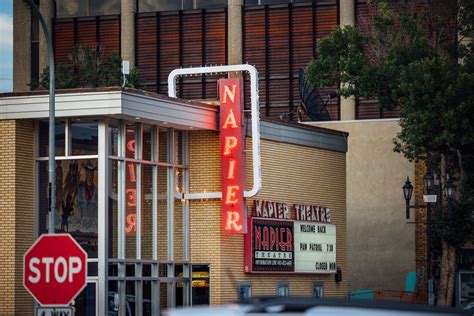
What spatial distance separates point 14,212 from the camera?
30.1 m

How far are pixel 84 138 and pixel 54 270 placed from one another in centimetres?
1255

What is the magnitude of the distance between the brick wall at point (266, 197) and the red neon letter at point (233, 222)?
1.39 feet

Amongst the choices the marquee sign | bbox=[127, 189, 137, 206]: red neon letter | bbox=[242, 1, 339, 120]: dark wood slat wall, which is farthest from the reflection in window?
bbox=[242, 1, 339, 120]: dark wood slat wall

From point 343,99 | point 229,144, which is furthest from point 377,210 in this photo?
point 229,144

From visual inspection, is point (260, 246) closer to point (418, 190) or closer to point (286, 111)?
→ point (418, 190)

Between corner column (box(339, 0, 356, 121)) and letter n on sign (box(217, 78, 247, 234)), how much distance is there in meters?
31.1

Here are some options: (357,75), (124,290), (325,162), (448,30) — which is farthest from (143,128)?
(448,30)

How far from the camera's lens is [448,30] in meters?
45.4

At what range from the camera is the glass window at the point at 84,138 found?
99.2 feet

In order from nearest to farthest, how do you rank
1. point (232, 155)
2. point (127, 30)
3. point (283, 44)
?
1. point (232, 155)
2. point (283, 44)
3. point (127, 30)

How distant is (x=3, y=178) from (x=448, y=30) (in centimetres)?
2063

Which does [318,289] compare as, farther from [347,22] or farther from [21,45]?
[21,45]

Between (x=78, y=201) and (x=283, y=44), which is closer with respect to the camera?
(x=78, y=201)

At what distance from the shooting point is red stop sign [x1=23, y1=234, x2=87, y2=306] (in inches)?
697
